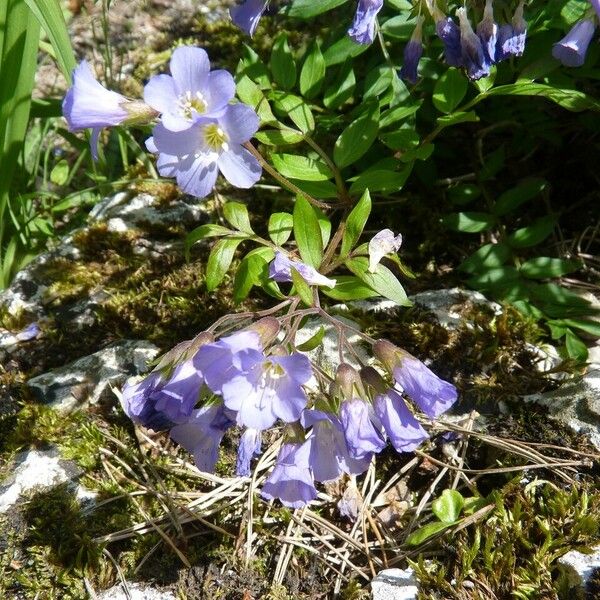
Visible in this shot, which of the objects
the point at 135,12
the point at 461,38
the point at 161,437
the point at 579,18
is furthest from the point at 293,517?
the point at 135,12

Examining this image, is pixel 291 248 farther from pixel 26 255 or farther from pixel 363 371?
pixel 26 255

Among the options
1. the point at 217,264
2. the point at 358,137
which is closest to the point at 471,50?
the point at 358,137

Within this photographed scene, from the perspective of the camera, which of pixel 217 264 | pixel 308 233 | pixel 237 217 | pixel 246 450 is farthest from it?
pixel 237 217

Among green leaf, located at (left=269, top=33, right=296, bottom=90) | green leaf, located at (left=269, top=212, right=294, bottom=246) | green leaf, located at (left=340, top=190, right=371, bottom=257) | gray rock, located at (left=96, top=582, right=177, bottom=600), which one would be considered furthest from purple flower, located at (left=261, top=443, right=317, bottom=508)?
green leaf, located at (left=269, top=33, right=296, bottom=90)

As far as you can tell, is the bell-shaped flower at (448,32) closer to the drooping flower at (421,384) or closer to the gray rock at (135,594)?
the drooping flower at (421,384)

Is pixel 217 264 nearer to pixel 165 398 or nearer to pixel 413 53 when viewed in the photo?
pixel 165 398
